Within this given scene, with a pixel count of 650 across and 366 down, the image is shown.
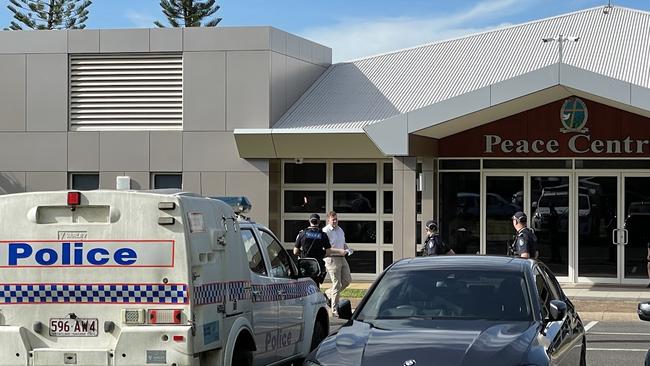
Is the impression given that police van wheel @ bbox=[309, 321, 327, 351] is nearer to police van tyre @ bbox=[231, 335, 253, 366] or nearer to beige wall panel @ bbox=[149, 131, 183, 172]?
police van tyre @ bbox=[231, 335, 253, 366]

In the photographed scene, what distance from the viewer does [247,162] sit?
24672 mm

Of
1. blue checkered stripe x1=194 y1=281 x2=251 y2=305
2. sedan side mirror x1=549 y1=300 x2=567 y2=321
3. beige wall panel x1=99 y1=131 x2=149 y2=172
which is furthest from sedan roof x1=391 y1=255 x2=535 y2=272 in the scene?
beige wall panel x1=99 y1=131 x2=149 y2=172

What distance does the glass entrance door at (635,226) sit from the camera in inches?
922

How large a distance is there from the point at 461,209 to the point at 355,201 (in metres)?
2.63

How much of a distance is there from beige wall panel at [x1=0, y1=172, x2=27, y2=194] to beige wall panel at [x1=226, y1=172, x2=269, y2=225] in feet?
17.2

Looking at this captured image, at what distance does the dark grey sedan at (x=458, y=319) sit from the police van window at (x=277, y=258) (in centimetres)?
177

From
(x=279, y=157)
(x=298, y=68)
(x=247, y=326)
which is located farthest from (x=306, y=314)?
(x=298, y=68)

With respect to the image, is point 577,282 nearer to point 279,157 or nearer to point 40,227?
point 279,157

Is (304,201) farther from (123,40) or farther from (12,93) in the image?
(12,93)

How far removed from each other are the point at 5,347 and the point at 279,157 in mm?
16786

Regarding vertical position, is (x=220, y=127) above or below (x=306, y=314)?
above

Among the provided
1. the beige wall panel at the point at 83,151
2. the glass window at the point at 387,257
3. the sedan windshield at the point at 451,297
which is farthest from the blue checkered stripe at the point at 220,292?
the beige wall panel at the point at 83,151

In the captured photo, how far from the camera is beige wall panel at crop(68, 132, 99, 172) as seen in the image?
25.3 metres

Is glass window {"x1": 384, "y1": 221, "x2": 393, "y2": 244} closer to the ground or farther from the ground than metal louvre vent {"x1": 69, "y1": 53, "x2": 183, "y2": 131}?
closer to the ground
